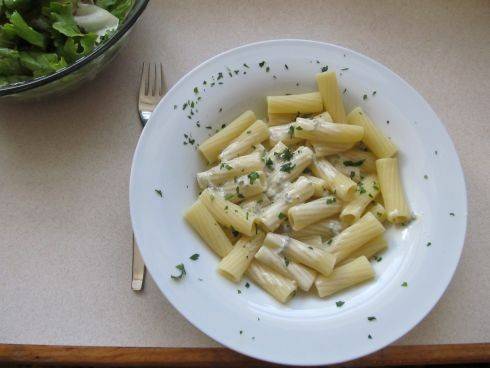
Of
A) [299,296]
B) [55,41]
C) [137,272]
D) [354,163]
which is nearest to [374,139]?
[354,163]

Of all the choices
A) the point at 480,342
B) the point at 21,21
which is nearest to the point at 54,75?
the point at 21,21

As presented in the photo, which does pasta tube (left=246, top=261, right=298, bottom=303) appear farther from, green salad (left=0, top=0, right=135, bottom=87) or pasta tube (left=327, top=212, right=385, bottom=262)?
green salad (left=0, top=0, right=135, bottom=87)

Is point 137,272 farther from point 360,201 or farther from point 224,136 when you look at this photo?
point 360,201

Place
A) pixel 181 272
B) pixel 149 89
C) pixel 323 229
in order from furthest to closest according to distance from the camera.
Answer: pixel 149 89, pixel 323 229, pixel 181 272

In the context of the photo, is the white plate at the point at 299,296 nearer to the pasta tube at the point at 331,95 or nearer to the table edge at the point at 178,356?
the pasta tube at the point at 331,95

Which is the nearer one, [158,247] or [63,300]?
[158,247]

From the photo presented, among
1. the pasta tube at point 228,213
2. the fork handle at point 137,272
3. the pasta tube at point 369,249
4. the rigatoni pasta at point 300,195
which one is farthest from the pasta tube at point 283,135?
the fork handle at point 137,272

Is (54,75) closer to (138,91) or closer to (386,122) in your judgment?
(138,91)
